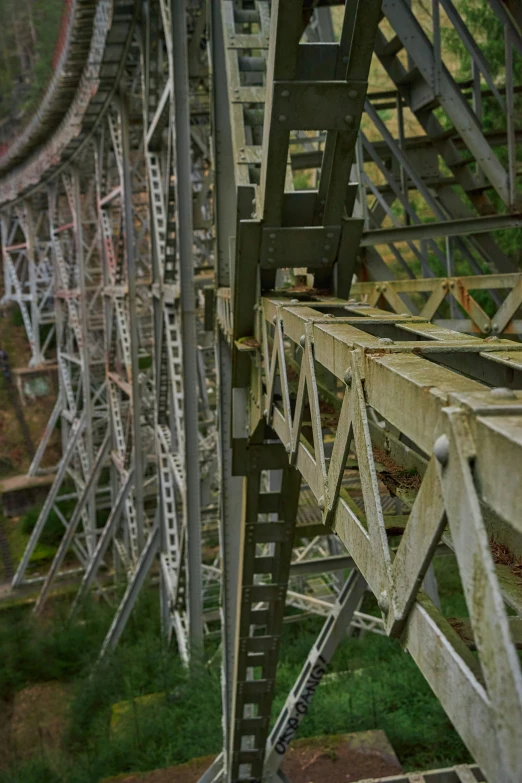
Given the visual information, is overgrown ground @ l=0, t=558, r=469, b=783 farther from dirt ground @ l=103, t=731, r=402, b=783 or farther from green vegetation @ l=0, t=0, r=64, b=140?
green vegetation @ l=0, t=0, r=64, b=140

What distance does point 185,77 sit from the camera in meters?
6.21

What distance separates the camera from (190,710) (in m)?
7.45

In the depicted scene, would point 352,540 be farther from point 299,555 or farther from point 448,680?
point 299,555

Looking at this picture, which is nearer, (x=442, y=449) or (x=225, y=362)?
(x=442, y=449)

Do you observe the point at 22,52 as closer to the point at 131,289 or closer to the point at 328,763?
the point at 131,289

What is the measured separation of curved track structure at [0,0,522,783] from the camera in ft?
4.36

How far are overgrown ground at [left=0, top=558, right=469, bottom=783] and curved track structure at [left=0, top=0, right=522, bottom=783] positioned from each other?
0.48 meters

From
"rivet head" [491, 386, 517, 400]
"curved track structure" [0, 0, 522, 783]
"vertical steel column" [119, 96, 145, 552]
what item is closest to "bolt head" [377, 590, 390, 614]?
"curved track structure" [0, 0, 522, 783]

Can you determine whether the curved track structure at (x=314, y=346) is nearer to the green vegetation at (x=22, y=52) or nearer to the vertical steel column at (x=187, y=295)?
the vertical steel column at (x=187, y=295)

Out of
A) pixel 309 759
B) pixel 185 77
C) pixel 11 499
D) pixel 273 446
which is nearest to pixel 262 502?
pixel 273 446

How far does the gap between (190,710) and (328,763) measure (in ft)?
5.75

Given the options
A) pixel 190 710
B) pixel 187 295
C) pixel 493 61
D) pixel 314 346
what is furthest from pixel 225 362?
pixel 493 61

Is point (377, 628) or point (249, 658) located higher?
point (249, 658)

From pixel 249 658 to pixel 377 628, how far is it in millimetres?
3946
